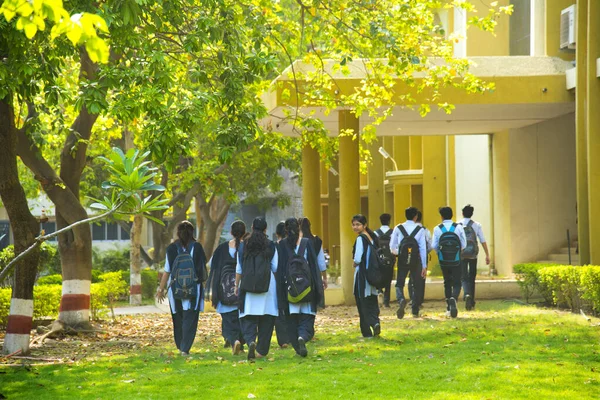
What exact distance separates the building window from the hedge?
22.7 ft

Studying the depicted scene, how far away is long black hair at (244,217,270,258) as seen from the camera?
10836 millimetres

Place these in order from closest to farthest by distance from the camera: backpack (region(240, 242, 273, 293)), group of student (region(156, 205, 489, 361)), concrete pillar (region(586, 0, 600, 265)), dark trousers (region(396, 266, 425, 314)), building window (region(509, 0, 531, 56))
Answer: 1. backpack (region(240, 242, 273, 293))
2. group of student (region(156, 205, 489, 361))
3. dark trousers (region(396, 266, 425, 314))
4. concrete pillar (region(586, 0, 600, 265))
5. building window (region(509, 0, 531, 56))

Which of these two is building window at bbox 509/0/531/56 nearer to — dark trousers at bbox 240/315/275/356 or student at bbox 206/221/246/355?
student at bbox 206/221/246/355

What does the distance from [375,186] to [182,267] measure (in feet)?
81.7

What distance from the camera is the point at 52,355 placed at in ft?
41.4

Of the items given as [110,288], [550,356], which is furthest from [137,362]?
[110,288]

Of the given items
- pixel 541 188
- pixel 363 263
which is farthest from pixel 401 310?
pixel 541 188

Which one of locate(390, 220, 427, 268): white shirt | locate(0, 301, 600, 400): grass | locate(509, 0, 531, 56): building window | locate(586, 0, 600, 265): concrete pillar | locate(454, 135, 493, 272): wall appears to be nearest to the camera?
locate(0, 301, 600, 400): grass

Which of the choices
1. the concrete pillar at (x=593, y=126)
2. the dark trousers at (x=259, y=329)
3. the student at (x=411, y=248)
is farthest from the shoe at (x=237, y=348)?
the concrete pillar at (x=593, y=126)

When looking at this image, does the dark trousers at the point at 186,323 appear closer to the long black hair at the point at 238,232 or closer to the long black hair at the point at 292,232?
the long black hair at the point at 238,232

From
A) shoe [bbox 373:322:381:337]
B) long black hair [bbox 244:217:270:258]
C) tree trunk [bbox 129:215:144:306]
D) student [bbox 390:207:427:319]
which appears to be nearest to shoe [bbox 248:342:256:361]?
long black hair [bbox 244:217:270:258]

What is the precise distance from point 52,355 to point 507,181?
A: 13721mm

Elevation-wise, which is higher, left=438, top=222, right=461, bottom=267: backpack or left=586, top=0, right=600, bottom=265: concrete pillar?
left=586, top=0, right=600, bottom=265: concrete pillar

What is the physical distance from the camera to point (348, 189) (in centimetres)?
2027
